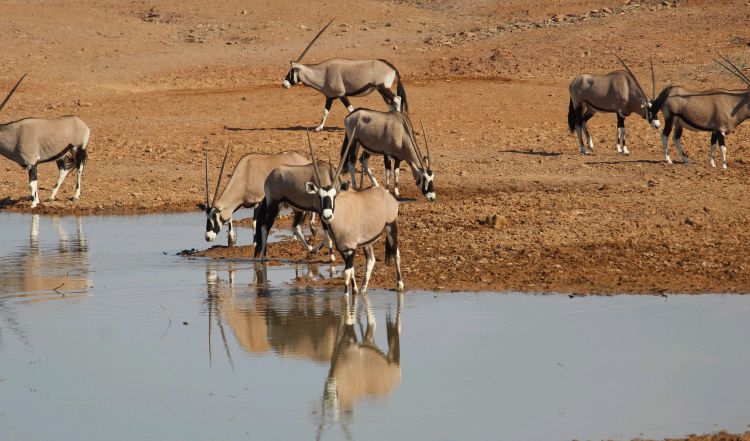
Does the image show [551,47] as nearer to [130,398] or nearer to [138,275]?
[138,275]

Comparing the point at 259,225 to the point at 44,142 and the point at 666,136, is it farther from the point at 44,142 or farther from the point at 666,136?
the point at 666,136

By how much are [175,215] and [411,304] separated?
7.37 m

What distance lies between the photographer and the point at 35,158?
19734mm

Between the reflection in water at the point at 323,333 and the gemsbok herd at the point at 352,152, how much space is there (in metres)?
0.50

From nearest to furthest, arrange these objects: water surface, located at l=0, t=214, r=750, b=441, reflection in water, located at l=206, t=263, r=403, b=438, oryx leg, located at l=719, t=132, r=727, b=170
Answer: water surface, located at l=0, t=214, r=750, b=441 → reflection in water, located at l=206, t=263, r=403, b=438 → oryx leg, located at l=719, t=132, r=727, b=170

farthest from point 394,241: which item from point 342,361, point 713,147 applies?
point 713,147

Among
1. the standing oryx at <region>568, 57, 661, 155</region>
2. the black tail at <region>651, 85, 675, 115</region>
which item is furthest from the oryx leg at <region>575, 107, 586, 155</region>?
the black tail at <region>651, 85, 675, 115</region>

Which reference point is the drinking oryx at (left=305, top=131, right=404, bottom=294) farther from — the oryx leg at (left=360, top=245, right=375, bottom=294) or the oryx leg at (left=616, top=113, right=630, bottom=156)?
the oryx leg at (left=616, top=113, right=630, bottom=156)

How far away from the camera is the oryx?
46.7ft

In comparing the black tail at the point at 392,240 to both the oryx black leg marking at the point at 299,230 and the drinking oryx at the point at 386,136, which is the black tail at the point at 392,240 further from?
the drinking oryx at the point at 386,136

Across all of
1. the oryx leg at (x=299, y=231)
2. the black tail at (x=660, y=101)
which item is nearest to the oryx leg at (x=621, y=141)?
the black tail at (x=660, y=101)

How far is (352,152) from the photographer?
1891 centimetres

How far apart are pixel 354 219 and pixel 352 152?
6.63 m

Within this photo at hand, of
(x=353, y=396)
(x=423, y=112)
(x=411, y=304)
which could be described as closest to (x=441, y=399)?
(x=353, y=396)
